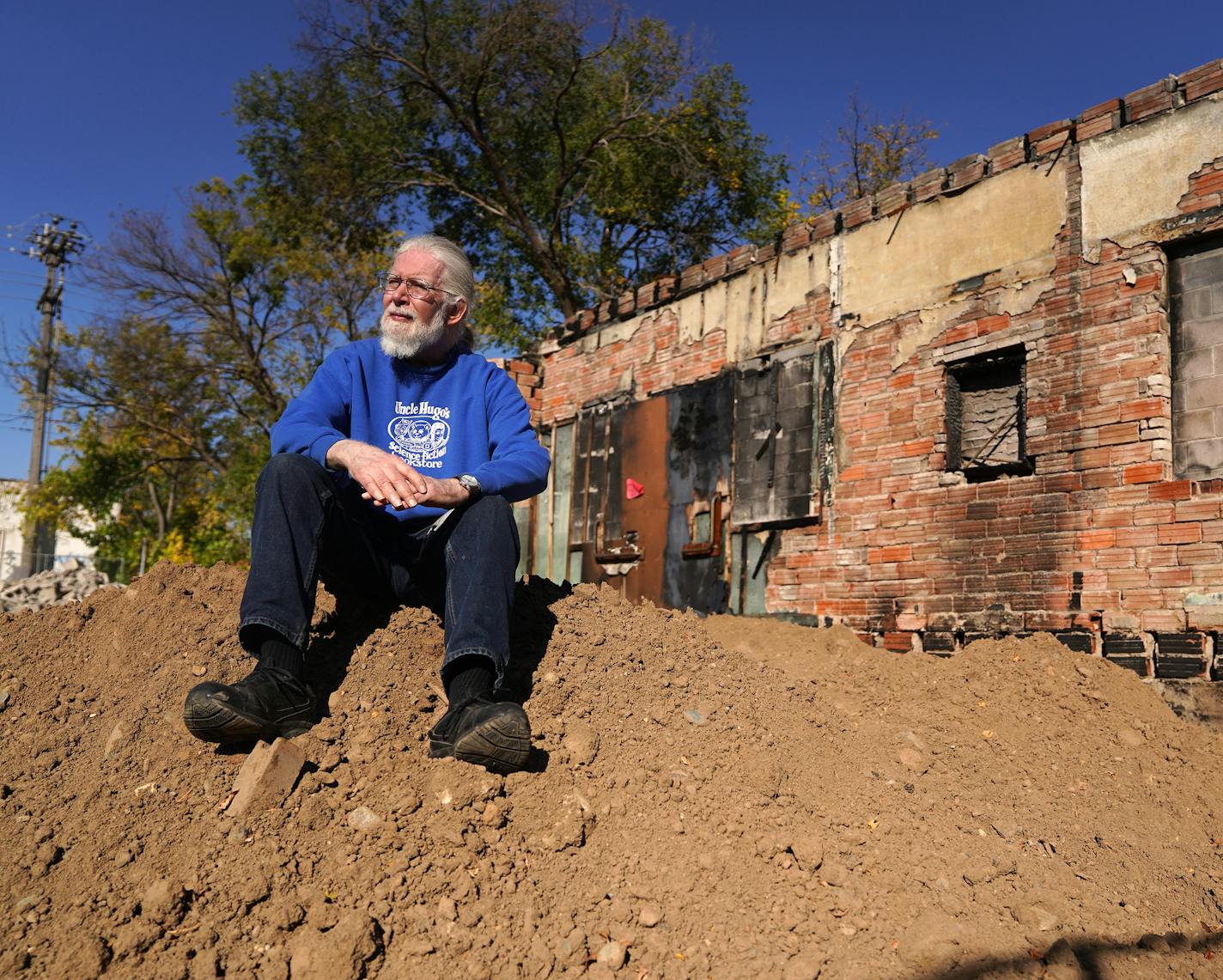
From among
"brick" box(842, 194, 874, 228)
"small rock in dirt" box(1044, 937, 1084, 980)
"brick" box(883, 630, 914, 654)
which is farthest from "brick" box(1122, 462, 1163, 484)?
"small rock in dirt" box(1044, 937, 1084, 980)

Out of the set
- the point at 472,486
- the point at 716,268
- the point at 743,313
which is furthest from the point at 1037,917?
the point at 716,268

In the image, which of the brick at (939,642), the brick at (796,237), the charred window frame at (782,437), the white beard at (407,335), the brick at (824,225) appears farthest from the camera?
the brick at (796,237)

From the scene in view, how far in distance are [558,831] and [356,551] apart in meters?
1.09

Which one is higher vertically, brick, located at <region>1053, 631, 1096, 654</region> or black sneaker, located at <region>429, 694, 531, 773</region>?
black sneaker, located at <region>429, 694, 531, 773</region>

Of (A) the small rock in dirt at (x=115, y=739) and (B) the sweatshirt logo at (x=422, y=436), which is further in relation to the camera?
(B) the sweatshirt logo at (x=422, y=436)

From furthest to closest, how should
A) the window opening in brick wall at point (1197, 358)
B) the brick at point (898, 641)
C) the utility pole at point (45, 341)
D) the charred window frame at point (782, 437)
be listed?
the utility pole at point (45, 341)
the charred window frame at point (782, 437)
the brick at point (898, 641)
the window opening in brick wall at point (1197, 358)

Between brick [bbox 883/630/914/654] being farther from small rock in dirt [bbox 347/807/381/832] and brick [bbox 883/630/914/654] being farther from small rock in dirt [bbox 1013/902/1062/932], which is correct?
small rock in dirt [bbox 347/807/381/832]

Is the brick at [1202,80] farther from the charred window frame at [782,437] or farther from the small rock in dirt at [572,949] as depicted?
the small rock in dirt at [572,949]

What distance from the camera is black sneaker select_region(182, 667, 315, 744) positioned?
2.33 metres

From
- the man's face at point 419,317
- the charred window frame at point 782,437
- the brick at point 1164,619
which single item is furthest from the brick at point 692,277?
the man's face at point 419,317

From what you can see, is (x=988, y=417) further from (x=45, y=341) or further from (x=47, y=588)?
(x=45, y=341)

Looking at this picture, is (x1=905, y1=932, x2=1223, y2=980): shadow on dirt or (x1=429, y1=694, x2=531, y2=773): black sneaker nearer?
(x1=905, y1=932, x2=1223, y2=980): shadow on dirt

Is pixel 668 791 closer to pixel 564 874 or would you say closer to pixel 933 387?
pixel 564 874

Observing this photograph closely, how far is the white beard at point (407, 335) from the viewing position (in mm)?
3176
